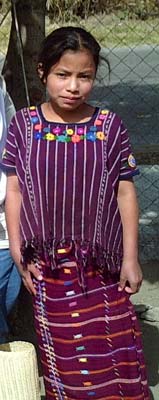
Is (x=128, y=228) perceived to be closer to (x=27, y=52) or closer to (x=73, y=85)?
(x=73, y=85)

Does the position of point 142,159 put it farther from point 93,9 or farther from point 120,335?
point 93,9

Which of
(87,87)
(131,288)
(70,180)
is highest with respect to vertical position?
(87,87)

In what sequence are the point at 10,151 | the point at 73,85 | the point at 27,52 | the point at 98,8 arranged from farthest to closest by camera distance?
the point at 98,8 < the point at 27,52 < the point at 10,151 < the point at 73,85

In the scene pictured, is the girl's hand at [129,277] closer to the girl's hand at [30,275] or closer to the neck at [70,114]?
the girl's hand at [30,275]

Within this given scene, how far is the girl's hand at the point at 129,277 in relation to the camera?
2512 millimetres

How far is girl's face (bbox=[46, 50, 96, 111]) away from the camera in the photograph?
7.72 ft

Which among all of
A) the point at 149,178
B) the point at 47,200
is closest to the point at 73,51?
the point at 47,200

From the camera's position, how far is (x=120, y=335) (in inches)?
100

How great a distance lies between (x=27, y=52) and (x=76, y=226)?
1.09m

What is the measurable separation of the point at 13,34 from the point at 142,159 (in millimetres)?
1192

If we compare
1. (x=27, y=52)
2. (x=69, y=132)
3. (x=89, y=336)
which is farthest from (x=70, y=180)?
(x=27, y=52)

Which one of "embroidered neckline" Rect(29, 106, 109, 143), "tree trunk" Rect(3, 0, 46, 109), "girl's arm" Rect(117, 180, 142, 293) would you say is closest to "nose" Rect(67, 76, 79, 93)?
"embroidered neckline" Rect(29, 106, 109, 143)

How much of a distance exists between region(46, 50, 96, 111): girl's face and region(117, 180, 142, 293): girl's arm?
12.1 inches

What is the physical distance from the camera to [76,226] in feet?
7.99
